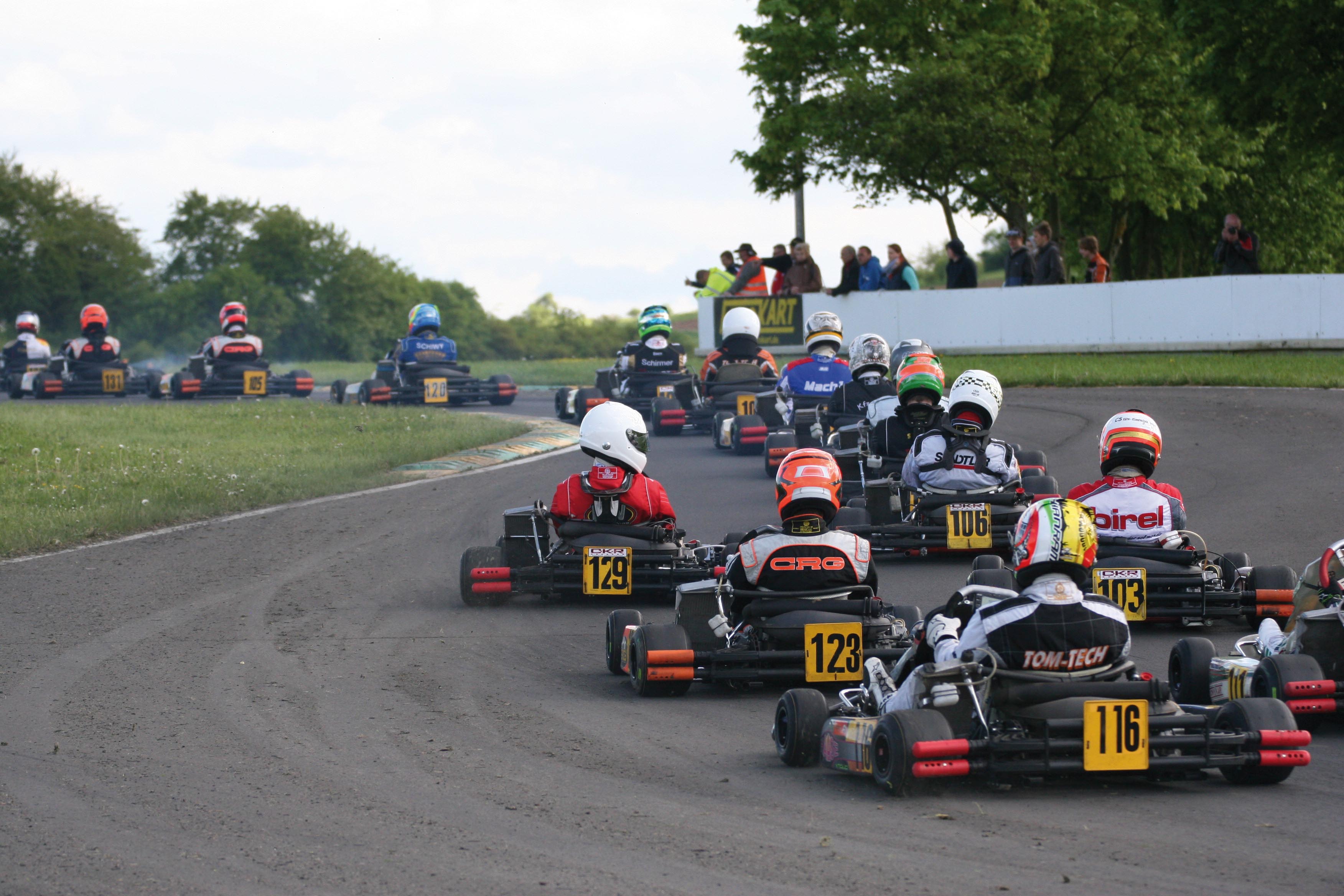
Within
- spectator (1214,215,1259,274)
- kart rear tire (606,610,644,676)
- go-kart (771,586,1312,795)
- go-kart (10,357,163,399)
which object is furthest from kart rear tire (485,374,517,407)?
go-kart (771,586,1312,795)

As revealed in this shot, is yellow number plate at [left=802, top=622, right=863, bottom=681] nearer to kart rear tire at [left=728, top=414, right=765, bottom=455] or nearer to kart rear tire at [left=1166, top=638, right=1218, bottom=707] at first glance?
kart rear tire at [left=1166, top=638, right=1218, bottom=707]

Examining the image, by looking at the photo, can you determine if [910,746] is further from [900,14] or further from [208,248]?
[208,248]

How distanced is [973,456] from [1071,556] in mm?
5556

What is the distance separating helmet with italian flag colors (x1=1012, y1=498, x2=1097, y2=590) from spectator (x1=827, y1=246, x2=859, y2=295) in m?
21.3

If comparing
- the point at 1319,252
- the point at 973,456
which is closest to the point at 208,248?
the point at 1319,252

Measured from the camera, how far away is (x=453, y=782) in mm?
5527

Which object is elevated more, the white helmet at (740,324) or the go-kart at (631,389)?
the white helmet at (740,324)

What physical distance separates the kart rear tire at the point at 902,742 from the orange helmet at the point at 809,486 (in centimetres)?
192

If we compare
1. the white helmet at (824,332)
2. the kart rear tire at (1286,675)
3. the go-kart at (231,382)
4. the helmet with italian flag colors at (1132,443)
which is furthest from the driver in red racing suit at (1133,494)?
the go-kart at (231,382)

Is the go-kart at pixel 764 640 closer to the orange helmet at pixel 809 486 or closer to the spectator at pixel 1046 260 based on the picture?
the orange helmet at pixel 809 486

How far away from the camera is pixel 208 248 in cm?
5175

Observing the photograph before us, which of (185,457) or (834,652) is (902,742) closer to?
(834,652)

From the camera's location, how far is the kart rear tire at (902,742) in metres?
5.16

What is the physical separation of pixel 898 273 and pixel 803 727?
20888mm
